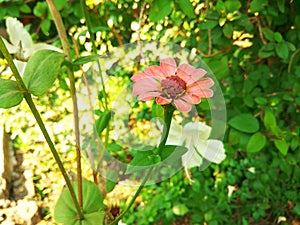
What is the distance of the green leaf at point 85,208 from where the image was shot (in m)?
0.85

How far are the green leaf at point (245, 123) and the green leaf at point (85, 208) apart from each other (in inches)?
15.9

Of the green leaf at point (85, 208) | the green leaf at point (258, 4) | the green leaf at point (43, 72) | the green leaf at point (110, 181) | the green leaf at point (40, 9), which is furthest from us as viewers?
the green leaf at point (40, 9)

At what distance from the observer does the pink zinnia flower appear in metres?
0.60

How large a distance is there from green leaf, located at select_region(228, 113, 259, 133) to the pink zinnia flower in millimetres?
554

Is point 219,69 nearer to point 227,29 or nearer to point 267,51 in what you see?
point 227,29

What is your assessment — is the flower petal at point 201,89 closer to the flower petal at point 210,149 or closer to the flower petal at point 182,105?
the flower petal at point 182,105

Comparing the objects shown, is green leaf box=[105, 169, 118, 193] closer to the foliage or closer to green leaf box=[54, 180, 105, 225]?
green leaf box=[54, 180, 105, 225]

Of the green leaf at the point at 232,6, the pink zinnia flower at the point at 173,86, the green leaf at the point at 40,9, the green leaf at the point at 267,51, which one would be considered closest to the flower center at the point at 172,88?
the pink zinnia flower at the point at 173,86

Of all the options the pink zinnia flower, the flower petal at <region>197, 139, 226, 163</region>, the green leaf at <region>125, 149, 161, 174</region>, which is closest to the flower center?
the pink zinnia flower

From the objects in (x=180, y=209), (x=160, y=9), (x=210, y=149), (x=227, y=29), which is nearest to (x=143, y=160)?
(x=210, y=149)

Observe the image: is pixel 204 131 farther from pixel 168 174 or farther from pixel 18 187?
pixel 18 187

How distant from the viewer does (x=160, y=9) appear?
95cm

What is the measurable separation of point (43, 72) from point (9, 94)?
6 centimetres

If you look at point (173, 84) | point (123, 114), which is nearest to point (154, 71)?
point (173, 84)
